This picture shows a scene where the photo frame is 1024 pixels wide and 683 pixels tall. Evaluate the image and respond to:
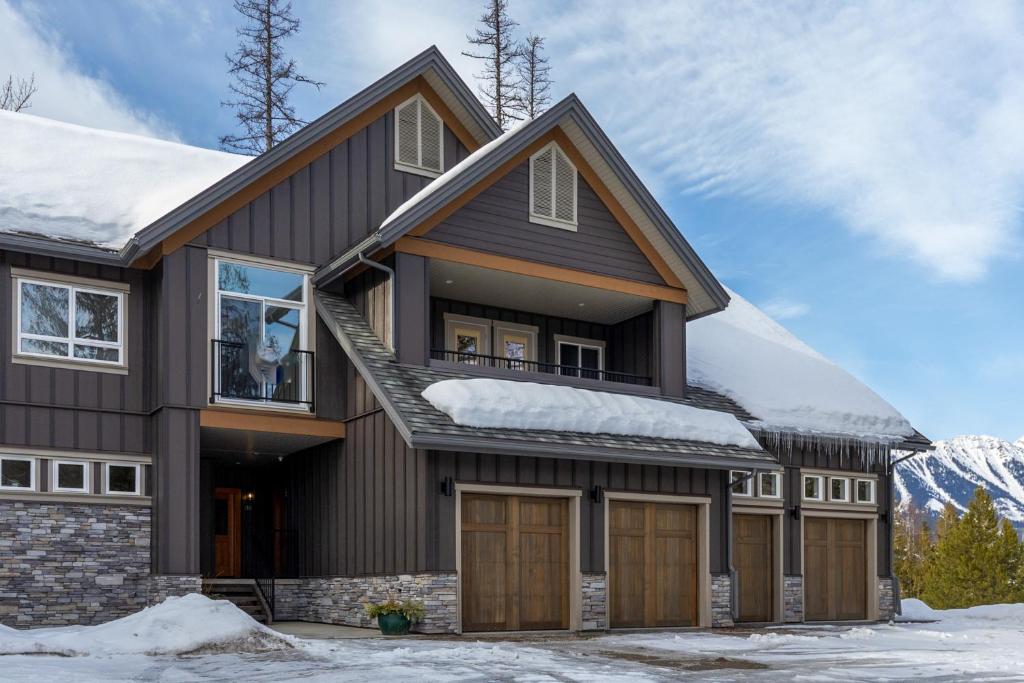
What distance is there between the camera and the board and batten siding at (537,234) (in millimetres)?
17516

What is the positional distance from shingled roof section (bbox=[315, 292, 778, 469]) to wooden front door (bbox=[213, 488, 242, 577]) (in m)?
4.38

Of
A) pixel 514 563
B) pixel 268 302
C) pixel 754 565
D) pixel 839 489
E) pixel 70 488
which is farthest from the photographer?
pixel 839 489

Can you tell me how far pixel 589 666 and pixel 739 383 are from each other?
1051 centimetres

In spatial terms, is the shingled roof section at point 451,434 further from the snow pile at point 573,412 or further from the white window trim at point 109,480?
the white window trim at point 109,480

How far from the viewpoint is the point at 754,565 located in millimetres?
20703

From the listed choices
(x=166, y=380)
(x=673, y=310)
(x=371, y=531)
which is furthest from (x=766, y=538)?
(x=166, y=380)

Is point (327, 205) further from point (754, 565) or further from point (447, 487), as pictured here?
point (754, 565)

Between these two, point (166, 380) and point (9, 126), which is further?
point (9, 126)

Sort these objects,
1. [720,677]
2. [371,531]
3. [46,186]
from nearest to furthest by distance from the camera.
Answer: [720,677] < [371,531] < [46,186]

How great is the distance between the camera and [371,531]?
1670 centimetres

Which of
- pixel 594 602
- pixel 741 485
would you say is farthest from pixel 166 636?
pixel 741 485

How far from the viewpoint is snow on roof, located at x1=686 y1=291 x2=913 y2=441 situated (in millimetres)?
21031

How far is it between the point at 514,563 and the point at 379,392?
→ 3.08m

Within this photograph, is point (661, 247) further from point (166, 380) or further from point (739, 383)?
point (166, 380)
